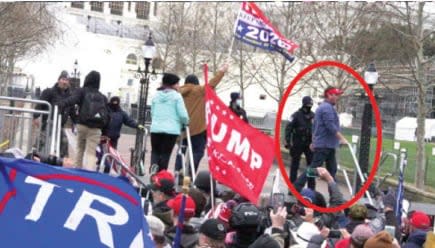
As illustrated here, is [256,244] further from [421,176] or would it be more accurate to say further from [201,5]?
[201,5]

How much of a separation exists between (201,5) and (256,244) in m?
51.0

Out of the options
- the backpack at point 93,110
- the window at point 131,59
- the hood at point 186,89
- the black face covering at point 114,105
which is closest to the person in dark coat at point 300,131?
the hood at point 186,89

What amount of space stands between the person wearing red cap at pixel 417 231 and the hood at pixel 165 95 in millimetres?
4412

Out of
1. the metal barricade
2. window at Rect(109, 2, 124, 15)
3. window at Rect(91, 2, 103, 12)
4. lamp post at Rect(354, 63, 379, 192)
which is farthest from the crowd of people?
window at Rect(109, 2, 124, 15)

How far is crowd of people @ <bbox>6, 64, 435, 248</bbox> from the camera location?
17.4 feet

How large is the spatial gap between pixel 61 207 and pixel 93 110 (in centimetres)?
724

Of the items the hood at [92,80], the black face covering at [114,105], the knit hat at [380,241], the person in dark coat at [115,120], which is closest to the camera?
the knit hat at [380,241]

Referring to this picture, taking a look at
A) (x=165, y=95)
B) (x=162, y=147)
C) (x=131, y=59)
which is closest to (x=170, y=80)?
(x=165, y=95)

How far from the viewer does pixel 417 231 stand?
21.5 feet

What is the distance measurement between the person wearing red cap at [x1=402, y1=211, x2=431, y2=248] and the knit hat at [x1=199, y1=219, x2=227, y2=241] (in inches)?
73.6

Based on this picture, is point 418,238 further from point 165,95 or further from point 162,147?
point 162,147

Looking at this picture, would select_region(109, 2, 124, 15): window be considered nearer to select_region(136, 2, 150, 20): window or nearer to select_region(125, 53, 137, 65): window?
select_region(136, 2, 150, 20): window

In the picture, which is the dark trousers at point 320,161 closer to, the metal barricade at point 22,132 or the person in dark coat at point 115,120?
the metal barricade at point 22,132

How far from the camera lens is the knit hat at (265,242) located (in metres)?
4.85
